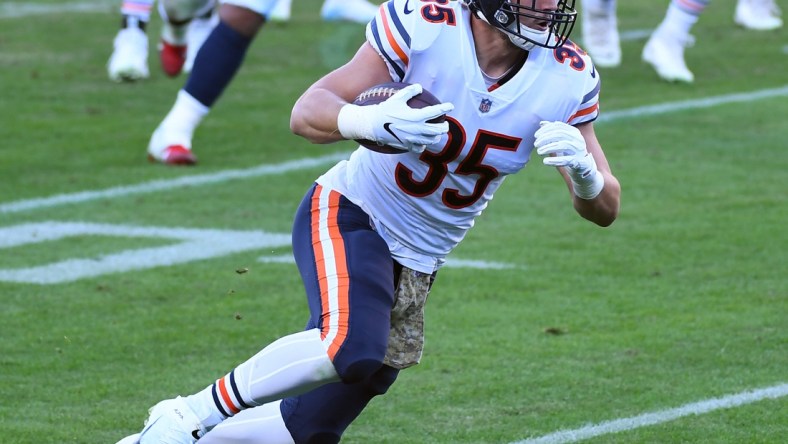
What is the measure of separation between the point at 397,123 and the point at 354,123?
0.34ft

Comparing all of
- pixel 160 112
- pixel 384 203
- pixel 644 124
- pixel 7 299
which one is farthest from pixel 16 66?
pixel 384 203

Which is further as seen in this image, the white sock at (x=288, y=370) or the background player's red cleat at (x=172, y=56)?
the background player's red cleat at (x=172, y=56)

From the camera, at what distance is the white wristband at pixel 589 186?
3.39 m

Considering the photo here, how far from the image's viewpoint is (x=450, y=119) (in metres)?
3.40

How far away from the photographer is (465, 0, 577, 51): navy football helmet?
334cm

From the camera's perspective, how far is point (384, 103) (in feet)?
10.3

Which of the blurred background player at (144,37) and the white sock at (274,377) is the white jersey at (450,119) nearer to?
the white sock at (274,377)

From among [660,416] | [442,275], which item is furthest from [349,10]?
[660,416]

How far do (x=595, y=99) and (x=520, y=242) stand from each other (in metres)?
2.78

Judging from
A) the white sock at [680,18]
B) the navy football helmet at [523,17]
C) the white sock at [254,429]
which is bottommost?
the white sock at [680,18]

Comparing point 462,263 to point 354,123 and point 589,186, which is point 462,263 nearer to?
point 589,186

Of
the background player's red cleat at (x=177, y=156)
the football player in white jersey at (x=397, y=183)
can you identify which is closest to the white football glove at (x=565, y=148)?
the football player in white jersey at (x=397, y=183)

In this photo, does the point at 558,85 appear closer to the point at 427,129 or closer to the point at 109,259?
the point at 427,129

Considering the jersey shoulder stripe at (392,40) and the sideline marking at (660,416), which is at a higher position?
the jersey shoulder stripe at (392,40)
